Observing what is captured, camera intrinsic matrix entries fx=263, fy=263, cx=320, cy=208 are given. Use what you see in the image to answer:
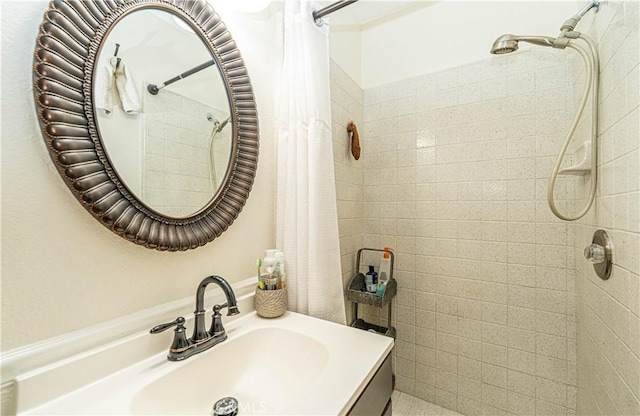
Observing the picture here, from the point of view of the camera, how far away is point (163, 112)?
0.77 metres

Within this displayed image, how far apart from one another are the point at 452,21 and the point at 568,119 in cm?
84

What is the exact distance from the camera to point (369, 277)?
1618 mm

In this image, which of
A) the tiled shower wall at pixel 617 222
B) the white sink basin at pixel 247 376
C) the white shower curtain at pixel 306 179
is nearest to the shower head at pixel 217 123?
the white shower curtain at pixel 306 179

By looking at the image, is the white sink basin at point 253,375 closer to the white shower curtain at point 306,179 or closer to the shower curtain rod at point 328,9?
the white shower curtain at point 306,179

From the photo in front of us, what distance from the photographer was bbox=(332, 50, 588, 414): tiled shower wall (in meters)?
1.31

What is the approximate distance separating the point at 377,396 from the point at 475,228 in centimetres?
112

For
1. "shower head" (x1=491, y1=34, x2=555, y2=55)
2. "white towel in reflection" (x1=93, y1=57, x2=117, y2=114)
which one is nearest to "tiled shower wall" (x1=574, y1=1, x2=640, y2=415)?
"shower head" (x1=491, y1=34, x2=555, y2=55)

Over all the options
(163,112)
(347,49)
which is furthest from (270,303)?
(347,49)

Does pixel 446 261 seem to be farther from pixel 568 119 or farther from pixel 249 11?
pixel 249 11

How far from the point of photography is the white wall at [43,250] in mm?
510

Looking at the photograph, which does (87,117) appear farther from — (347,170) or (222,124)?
(347,170)

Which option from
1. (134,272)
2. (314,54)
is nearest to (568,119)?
(314,54)

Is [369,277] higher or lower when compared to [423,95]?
lower

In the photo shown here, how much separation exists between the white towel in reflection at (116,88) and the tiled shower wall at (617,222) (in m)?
1.32
